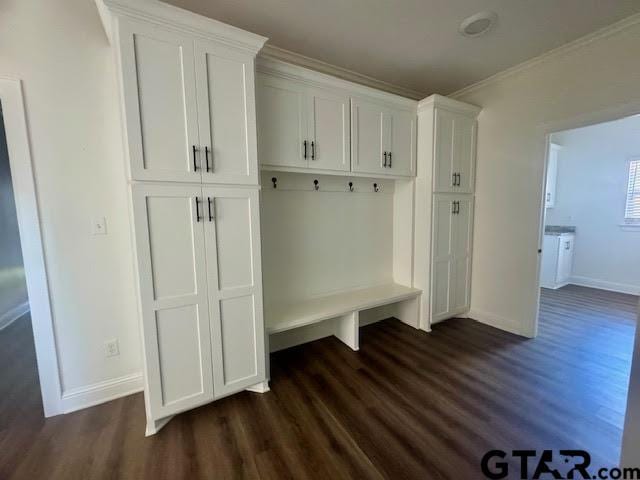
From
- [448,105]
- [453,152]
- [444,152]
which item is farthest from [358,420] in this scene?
[448,105]

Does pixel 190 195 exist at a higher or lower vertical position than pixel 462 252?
→ higher

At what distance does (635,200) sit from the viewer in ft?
13.5

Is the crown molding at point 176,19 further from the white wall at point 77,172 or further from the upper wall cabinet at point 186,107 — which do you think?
the white wall at point 77,172

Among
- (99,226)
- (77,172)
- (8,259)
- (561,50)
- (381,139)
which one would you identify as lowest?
(8,259)

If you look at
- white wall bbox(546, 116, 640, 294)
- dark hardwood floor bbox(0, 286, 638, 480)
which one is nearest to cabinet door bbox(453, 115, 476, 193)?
dark hardwood floor bbox(0, 286, 638, 480)

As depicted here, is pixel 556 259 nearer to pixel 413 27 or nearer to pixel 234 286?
pixel 413 27

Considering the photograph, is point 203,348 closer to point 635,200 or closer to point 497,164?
point 497,164

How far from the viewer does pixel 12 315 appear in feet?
11.6

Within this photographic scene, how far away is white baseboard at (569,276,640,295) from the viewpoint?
410cm

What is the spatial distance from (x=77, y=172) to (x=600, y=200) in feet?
22.2

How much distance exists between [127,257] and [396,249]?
2630mm

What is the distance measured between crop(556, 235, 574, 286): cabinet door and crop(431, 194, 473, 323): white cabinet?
2.54m

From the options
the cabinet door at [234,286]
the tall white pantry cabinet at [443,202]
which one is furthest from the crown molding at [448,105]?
the cabinet door at [234,286]

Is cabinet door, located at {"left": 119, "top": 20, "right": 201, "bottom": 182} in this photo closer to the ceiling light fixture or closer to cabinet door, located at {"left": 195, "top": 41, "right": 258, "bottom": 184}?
cabinet door, located at {"left": 195, "top": 41, "right": 258, "bottom": 184}
